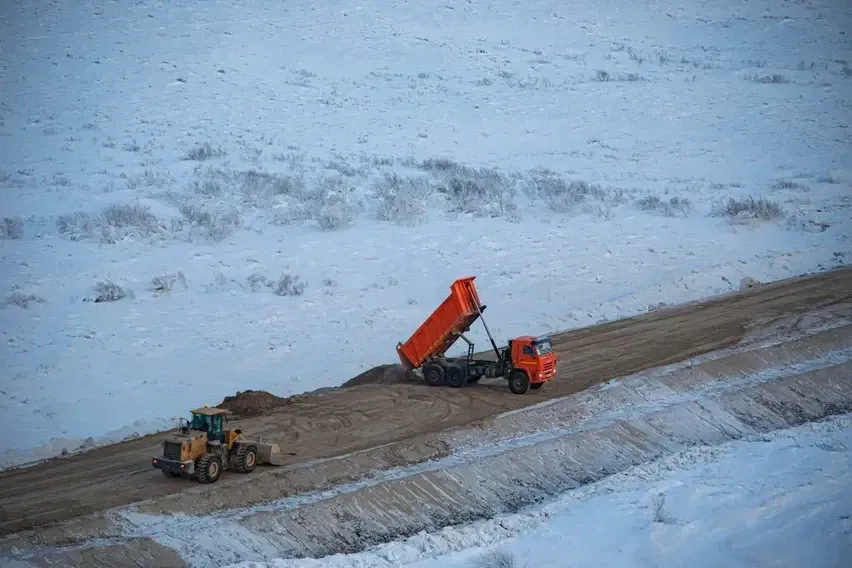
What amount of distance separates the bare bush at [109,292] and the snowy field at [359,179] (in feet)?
0.20

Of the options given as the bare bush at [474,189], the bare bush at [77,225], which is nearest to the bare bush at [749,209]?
the bare bush at [474,189]

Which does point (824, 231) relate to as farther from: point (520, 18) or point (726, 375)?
point (520, 18)

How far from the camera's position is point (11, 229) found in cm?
3056

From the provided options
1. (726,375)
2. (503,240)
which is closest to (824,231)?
(503,240)

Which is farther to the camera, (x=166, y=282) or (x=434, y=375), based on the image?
(x=166, y=282)

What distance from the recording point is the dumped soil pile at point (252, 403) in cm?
2044

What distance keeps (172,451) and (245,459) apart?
1255 mm

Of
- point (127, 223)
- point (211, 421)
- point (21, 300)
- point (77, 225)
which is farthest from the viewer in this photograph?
point (127, 223)

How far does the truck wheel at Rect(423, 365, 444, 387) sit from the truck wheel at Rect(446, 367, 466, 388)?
0.17 metres

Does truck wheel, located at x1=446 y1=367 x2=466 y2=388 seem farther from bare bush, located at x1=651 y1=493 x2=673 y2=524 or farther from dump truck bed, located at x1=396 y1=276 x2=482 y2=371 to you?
bare bush, located at x1=651 y1=493 x2=673 y2=524

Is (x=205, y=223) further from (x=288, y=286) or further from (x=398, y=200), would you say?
(x=398, y=200)

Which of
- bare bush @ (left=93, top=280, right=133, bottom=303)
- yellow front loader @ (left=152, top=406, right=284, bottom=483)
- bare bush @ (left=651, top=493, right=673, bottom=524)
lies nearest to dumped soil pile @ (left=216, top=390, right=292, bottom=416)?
yellow front loader @ (left=152, top=406, right=284, bottom=483)

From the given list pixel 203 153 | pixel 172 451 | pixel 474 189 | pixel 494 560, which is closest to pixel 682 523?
pixel 494 560

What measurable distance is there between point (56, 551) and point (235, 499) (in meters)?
3.05
